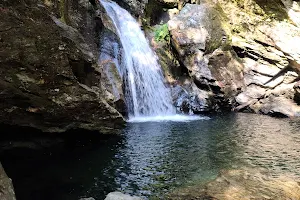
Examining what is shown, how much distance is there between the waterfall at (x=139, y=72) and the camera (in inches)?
668

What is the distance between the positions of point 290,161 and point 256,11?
14758mm

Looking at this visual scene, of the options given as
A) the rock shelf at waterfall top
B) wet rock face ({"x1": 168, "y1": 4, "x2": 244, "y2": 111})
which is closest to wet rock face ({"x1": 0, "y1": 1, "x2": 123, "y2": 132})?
the rock shelf at waterfall top

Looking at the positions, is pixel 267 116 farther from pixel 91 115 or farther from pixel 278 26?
pixel 91 115

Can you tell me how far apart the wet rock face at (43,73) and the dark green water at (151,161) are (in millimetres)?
1246

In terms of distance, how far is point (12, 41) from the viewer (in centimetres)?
710

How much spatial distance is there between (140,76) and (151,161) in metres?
9.24

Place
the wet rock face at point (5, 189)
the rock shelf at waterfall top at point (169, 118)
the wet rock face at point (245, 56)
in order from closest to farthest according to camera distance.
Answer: the wet rock face at point (5, 189)
the rock shelf at waterfall top at point (169, 118)
the wet rock face at point (245, 56)

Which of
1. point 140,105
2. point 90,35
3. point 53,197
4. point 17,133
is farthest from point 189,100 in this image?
point 53,197

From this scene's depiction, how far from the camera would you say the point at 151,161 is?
930 cm

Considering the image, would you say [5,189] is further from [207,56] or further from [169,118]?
[207,56]

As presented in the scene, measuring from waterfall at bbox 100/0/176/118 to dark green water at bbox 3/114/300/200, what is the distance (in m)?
3.49

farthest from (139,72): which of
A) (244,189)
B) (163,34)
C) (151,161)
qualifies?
(244,189)

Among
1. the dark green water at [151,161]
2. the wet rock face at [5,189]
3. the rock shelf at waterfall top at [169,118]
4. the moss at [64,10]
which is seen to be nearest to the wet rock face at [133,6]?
the rock shelf at waterfall top at [169,118]

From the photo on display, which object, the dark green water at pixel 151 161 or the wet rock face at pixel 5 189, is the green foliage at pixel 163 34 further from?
the wet rock face at pixel 5 189
